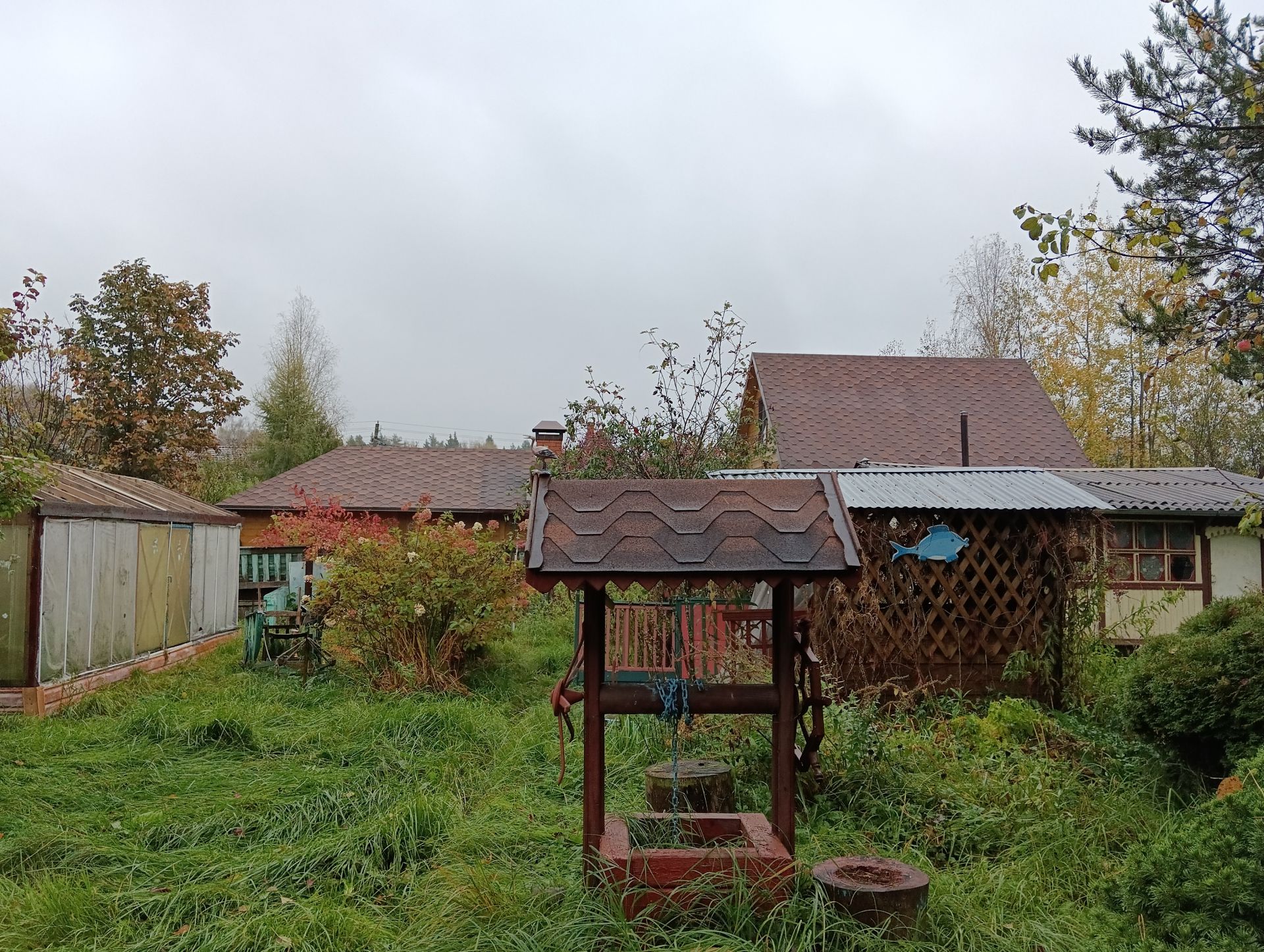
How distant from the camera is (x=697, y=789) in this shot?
511cm

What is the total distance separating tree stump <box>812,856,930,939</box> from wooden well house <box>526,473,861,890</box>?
20cm

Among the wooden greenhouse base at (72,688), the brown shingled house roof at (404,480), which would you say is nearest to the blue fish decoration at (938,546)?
the wooden greenhouse base at (72,688)

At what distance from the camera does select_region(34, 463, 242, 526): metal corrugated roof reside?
29.6 ft

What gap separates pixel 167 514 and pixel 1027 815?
34.2ft

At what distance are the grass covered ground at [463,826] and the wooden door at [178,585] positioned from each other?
13.5ft

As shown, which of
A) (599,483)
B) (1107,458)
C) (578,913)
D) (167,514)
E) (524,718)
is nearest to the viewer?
(578,913)

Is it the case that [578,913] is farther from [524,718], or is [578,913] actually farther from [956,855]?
[524,718]

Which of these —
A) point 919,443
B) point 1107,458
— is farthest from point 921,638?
point 1107,458

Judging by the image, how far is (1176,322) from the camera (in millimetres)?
5156

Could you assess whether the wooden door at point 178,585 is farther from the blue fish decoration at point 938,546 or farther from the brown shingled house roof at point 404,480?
the blue fish decoration at point 938,546

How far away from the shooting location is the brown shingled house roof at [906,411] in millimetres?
15172

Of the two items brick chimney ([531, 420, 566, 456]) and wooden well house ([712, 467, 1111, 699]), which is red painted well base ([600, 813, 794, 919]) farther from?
brick chimney ([531, 420, 566, 456])

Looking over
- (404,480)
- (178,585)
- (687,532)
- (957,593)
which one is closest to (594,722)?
(687,532)

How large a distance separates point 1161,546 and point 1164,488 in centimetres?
92
